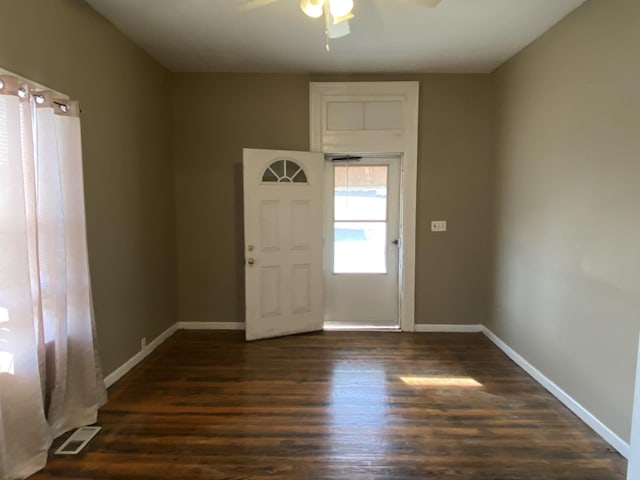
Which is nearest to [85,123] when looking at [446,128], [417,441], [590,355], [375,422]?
[375,422]

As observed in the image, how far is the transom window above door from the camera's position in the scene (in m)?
3.85

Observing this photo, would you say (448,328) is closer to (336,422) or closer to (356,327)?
(356,327)

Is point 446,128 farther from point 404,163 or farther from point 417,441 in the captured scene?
point 417,441

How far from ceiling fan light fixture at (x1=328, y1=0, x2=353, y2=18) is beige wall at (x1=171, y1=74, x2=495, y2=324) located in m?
1.95

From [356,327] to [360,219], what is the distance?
1.20m

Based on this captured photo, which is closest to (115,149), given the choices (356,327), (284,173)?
(284,173)

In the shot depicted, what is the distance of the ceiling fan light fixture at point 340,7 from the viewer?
1984mm

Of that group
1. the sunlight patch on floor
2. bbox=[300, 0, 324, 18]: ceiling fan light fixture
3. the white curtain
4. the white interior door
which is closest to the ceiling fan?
bbox=[300, 0, 324, 18]: ceiling fan light fixture

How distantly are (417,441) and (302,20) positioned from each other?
293 centimetres

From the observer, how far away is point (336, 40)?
123 inches

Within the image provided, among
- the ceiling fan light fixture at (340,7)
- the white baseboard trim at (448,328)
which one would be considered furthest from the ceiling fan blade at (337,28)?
the white baseboard trim at (448,328)

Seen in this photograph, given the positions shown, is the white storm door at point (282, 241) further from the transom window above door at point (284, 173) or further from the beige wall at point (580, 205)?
the beige wall at point (580, 205)

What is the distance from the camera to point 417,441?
2236 millimetres

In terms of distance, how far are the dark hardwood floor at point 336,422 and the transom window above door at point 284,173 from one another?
1697mm
